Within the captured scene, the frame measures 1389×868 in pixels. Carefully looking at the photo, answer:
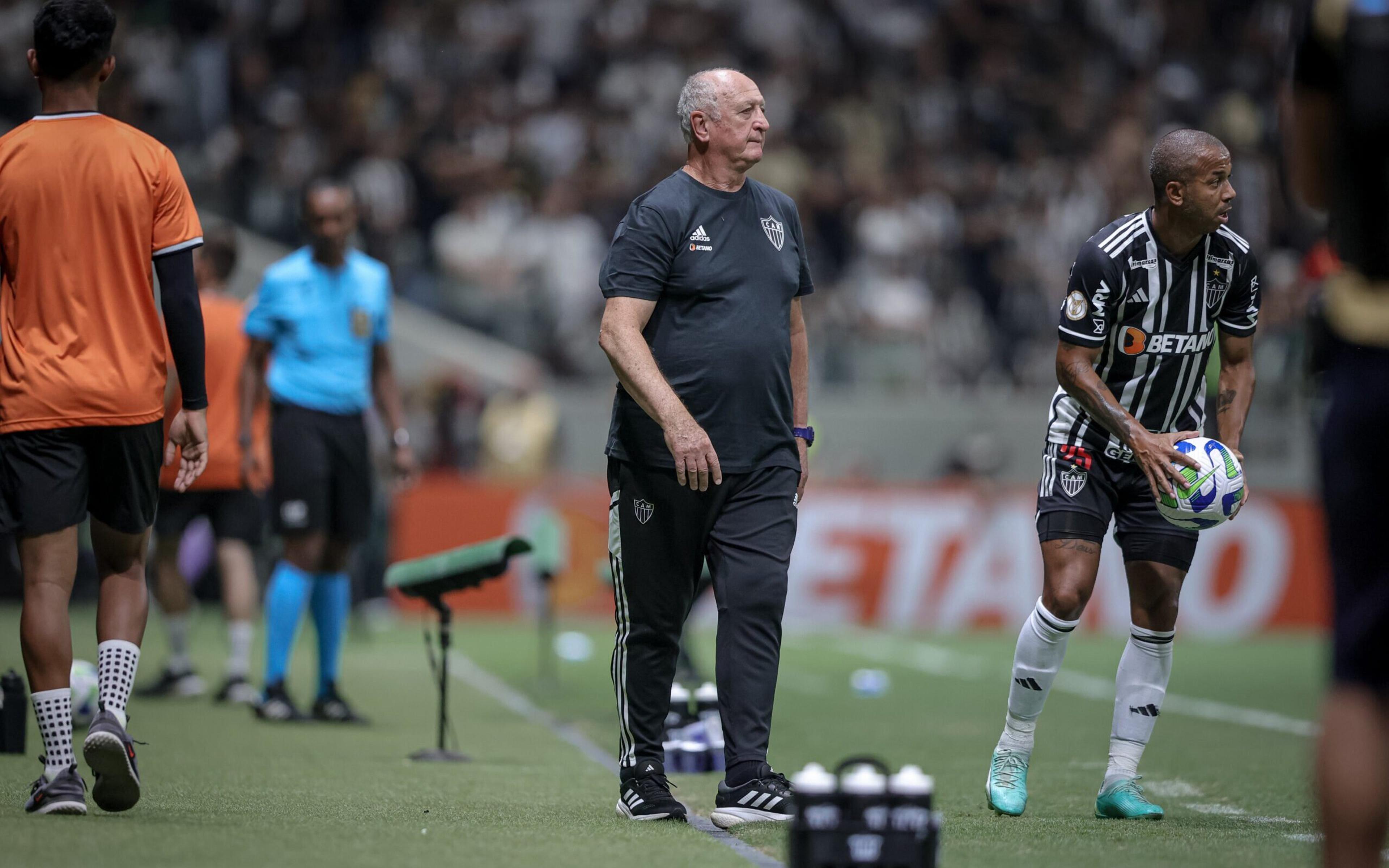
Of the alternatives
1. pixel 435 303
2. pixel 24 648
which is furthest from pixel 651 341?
pixel 435 303

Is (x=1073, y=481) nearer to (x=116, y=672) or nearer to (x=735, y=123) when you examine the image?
(x=735, y=123)

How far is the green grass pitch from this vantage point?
5.02m

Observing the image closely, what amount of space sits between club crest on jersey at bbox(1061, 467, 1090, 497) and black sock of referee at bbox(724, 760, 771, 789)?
1527 millimetres

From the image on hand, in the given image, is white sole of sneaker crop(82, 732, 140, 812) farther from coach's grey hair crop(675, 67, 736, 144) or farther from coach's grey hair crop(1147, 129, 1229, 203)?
coach's grey hair crop(1147, 129, 1229, 203)

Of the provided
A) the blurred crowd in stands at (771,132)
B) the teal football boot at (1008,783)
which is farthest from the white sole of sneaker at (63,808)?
the blurred crowd in stands at (771,132)

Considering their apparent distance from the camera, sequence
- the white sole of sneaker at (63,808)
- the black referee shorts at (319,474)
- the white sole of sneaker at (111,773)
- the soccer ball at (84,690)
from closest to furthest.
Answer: the white sole of sneaker at (111,773) → the white sole of sneaker at (63,808) → the soccer ball at (84,690) → the black referee shorts at (319,474)

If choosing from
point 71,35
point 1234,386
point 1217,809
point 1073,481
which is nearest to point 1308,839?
point 1217,809

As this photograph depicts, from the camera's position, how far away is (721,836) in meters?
5.41

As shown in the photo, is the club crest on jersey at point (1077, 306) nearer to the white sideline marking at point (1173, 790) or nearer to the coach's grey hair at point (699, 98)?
the coach's grey hair at point (699, 98)

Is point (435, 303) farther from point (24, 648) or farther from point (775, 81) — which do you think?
point (24, 648)

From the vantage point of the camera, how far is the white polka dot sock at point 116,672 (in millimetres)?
5652

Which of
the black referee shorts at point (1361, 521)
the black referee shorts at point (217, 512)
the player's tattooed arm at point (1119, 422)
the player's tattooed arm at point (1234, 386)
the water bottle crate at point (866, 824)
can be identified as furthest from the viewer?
the black referee shorts at point (217, 512)

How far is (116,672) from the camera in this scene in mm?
5680

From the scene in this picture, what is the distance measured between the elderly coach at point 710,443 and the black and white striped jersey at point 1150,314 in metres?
1.11
